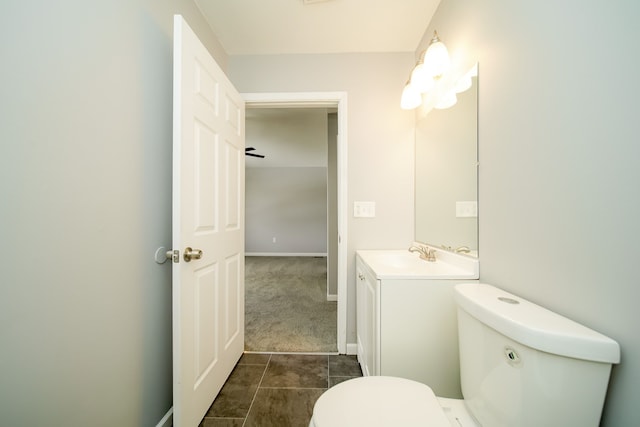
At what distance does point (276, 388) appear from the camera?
1.41 meters

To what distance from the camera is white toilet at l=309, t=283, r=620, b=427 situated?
0.53 meters

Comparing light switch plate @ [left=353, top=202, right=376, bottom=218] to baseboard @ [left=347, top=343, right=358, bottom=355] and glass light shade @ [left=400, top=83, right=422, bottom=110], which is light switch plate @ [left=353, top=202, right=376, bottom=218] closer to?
glass light shade @ [left=400, top=83, right=422, bottom=110]

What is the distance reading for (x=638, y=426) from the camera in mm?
521

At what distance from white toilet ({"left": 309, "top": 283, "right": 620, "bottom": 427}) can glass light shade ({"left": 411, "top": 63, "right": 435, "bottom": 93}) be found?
1.18 m

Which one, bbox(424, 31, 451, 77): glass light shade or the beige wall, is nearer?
bbox(424, 31, 451, 77): glass light shade

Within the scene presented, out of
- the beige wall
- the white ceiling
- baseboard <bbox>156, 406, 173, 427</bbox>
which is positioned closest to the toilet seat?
baseboard <bbox>156, 406, 173, 427</bbox>

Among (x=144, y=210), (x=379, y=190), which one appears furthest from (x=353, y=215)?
(x=144, y=210)

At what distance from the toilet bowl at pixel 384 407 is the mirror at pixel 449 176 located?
680mm

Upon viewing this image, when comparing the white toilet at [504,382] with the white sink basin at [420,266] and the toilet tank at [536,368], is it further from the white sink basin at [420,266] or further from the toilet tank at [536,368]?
the white sink basin at [420,266]

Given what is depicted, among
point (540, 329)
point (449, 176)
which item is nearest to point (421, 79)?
point (449, 176)

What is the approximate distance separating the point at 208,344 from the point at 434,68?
6.35ft

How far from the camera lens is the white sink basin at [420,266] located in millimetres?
1082

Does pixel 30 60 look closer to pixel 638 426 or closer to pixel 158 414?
pixel 158 414

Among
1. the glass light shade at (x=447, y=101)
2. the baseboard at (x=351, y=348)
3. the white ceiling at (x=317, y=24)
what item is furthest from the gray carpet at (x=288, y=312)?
the white ceiling at (x=317, y=24)
